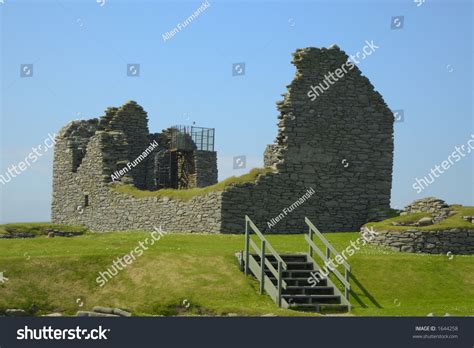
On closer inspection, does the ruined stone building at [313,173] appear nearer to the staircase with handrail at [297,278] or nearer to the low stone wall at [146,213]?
the low stone wall at [146,213]

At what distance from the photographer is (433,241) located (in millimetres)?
32188

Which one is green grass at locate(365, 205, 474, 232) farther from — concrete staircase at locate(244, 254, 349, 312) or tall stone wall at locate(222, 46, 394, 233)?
concrete staircase at locate(244, 254, 349, 312)

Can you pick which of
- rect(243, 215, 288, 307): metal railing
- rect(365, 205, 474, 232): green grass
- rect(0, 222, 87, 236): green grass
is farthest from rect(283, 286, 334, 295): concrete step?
rect(0, 222, 87, 236): green grass

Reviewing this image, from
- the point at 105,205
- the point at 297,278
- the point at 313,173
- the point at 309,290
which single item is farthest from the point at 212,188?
the point at 309,290

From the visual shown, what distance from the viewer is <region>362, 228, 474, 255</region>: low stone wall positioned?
3216 cm

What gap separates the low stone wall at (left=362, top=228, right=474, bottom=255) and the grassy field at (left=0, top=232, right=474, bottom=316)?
1.71m

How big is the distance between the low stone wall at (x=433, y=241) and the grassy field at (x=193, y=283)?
1714 millimetres

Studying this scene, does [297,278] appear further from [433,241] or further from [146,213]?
[146,213]

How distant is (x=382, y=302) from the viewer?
1012 inches

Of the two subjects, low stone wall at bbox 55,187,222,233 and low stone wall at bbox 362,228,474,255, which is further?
low stone wall at bbox 55,187,222,233

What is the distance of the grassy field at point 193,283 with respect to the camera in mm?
23969
